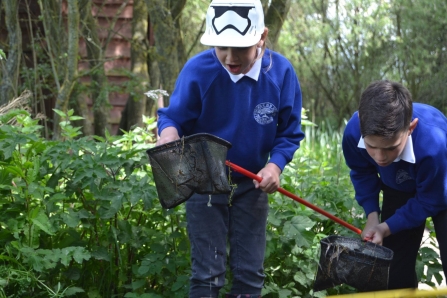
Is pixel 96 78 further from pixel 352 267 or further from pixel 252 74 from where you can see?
pixel 352 267

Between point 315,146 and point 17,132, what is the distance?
586cm

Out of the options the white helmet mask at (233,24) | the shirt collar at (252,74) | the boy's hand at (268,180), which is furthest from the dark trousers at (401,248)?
the white helmet mask at (233,24)

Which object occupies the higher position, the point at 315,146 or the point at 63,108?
the point at 63,108

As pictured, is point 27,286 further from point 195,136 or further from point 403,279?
point 403,279

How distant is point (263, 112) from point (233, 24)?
0.46m

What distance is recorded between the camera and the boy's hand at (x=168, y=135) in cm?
354

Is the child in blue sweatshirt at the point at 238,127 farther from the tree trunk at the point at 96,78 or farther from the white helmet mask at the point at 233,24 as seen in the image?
the tree trunk at the point at 96,78

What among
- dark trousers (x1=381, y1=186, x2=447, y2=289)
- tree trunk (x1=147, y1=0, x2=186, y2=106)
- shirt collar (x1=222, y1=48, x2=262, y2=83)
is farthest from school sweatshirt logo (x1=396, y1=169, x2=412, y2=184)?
tree trunk (x1=147, y1=0, x2=186, y2=106)

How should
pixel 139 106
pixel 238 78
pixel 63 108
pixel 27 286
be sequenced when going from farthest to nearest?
1. pixel 139 106
2. pixel 63 108
3. pixel 27 286
4. pixel 238 78

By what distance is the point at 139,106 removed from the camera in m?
9.31

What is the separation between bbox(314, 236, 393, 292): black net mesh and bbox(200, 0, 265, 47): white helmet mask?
1099 millimetres

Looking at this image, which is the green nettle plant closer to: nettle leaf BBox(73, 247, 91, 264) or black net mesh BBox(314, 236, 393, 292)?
nettle leaf BBox(73, 247, 91, 264)

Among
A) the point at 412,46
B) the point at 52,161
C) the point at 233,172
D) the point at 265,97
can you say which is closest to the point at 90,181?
the point at 52,161

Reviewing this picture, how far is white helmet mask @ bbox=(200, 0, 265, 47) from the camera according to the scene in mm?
3449
